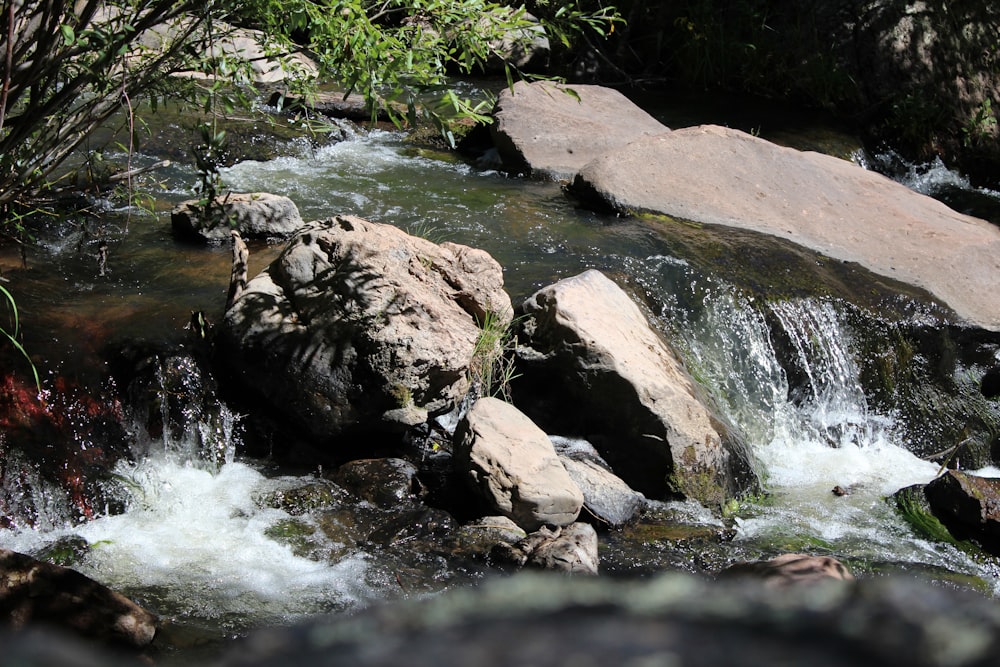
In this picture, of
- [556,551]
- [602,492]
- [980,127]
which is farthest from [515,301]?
[980,127]

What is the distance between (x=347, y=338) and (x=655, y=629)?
4650 mm

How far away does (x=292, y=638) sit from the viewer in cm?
73

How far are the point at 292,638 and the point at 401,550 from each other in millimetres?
3964

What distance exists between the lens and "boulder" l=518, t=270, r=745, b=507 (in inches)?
219

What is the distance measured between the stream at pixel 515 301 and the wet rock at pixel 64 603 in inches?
8.6

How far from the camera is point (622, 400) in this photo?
563 centimetres

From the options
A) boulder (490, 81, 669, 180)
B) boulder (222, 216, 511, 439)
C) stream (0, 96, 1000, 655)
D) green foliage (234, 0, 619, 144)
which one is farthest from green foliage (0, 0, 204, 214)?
boulder (490, 81, 669, 180)

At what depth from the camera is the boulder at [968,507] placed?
18.5 feet

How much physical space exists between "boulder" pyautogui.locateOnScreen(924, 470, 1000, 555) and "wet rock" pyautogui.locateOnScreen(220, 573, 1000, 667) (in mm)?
5579

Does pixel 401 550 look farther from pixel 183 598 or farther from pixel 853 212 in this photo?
pixel 853 212

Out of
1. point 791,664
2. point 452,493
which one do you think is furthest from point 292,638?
point 452,493

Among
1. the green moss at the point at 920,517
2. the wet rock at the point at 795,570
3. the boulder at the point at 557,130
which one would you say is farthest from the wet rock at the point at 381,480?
the boulder at the point at 557,130

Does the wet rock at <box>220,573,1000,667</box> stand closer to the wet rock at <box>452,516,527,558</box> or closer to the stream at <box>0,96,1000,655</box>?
the stream at <box>0,96,1000,655</box>

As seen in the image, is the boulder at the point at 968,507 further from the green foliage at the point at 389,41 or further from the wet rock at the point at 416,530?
the green foliage at the point at 389,41
